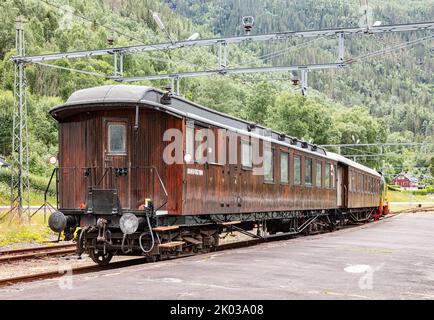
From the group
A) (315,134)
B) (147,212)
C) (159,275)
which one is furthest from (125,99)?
(315,134)

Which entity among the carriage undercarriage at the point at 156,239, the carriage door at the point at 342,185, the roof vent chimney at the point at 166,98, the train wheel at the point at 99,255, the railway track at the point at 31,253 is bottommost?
the railway track at the point at 31,253

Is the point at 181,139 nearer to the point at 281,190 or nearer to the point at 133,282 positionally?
the point at 133,282

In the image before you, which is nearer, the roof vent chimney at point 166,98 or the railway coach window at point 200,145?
the roof vent chimney at point 166,98

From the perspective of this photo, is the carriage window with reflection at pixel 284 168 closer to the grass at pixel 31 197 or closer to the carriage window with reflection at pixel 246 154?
the carriage window with reflection at pixel 246 154

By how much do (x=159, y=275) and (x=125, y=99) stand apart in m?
4.43

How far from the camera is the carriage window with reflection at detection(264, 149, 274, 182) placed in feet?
60.7

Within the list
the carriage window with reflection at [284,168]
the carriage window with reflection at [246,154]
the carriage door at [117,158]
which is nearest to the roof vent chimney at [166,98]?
the carriage door at [117,158]

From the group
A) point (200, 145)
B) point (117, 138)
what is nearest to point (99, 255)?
point (117, 138)

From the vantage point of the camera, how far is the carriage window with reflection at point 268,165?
18.5m

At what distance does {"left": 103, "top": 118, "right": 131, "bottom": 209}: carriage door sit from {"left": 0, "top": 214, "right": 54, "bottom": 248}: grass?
8.06 m

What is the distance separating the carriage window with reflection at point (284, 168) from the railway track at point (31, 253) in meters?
6.92

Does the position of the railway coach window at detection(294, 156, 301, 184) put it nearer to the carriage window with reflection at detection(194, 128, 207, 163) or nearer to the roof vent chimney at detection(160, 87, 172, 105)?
the carriage window with reflection at detection(194, 128, 207, 163)

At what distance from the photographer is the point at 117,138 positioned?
13.5 m
